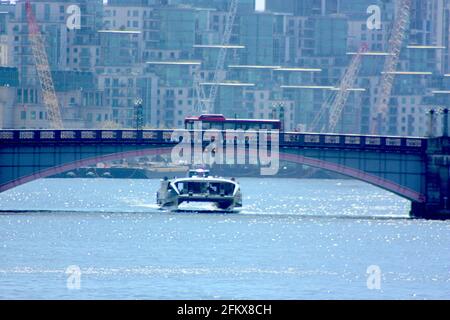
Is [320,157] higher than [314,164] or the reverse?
higher

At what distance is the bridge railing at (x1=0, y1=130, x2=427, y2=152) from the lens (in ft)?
427

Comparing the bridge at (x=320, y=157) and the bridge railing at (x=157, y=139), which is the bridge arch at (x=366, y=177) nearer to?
the bridge at (x=320, y=157)

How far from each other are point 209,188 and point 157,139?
21.6 ft

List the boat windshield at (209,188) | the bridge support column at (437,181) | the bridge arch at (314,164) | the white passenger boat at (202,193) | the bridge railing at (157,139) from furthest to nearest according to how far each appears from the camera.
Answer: the boat windshield at (209,188) → the white passenger boat at (202,193) → the bridge railing at (157,139) → the bridge arch at (314,164) → the bridge support column at (437,181)

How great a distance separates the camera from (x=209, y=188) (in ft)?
451

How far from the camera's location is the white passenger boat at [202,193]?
13638cm

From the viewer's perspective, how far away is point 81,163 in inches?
5108

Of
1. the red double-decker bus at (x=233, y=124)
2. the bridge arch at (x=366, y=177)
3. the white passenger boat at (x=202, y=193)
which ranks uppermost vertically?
the red double-decker bus at (x=233, y=124)

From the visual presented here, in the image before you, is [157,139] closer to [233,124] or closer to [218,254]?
[233,124]

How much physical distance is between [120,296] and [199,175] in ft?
218

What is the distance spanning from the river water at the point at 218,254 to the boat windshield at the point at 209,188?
2.11 metres

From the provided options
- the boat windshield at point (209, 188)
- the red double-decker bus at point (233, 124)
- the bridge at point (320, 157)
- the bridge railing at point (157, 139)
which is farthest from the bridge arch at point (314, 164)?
the red double-decker bus at point (233, 124)

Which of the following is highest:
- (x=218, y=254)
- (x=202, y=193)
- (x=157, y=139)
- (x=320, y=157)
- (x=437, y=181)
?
(x=157, y=139)

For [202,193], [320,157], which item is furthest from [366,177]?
[202,193]
